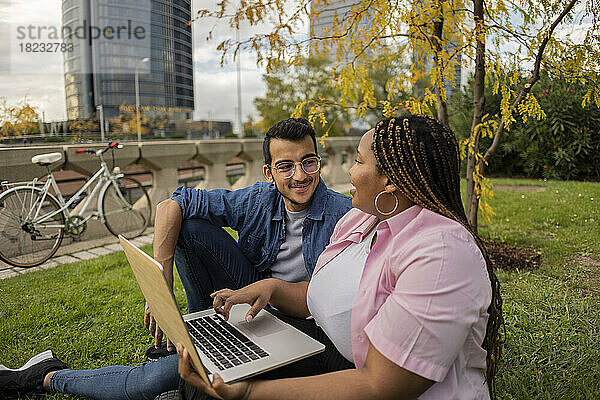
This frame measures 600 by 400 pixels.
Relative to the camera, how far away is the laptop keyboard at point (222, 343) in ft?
4.32

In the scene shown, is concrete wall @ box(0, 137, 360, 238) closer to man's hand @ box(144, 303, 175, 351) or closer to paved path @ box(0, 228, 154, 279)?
Result: paved path @ box(0, 228, 154, 279)

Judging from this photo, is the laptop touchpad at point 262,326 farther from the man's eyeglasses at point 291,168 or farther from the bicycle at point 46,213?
the bicycle at point 46,213

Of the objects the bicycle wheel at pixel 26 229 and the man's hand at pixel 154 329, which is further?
the bicycle wheel at pixel 26 229

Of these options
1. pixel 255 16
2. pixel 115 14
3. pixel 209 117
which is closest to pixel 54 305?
pixel 255 16

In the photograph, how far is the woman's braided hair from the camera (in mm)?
1176

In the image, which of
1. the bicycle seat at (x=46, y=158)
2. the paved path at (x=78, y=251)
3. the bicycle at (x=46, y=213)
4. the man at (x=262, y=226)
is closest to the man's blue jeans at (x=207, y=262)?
the man at (x=262, y=226)

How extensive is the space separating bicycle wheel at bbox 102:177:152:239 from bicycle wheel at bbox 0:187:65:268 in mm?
697

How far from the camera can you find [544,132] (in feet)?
20.3

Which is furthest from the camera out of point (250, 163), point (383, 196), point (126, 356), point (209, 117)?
point (209, 117)

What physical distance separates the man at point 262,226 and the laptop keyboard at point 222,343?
1.47ft

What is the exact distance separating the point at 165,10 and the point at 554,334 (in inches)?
221

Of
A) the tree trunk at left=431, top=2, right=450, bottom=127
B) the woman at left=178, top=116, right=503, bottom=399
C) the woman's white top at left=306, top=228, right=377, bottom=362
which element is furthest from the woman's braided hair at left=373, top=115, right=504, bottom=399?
the tree trunk at left=431, top=2, right=450, bottom=127

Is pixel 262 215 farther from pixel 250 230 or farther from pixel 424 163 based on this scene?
pixel 424 163

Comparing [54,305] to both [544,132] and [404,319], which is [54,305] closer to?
[404,319]
